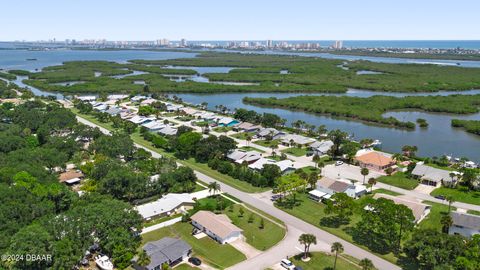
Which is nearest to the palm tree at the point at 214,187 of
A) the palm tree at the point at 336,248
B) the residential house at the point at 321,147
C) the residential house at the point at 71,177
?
the palm tree at the point at 336,248

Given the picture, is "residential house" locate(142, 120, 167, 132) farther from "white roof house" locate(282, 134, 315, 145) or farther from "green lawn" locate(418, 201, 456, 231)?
"green lawn" locate(418, 201, 456, 231)

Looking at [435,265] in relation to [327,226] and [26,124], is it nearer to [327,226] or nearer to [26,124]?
[327,226]

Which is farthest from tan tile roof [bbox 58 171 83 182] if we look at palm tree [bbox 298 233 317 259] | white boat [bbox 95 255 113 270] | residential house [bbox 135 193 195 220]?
palm tree [bbox 298 233 317 259]

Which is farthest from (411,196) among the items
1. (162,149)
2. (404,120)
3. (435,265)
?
(404,120)

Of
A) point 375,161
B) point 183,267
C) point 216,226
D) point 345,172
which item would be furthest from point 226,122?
point 183,267

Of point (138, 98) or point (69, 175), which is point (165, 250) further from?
point (138, 98)
